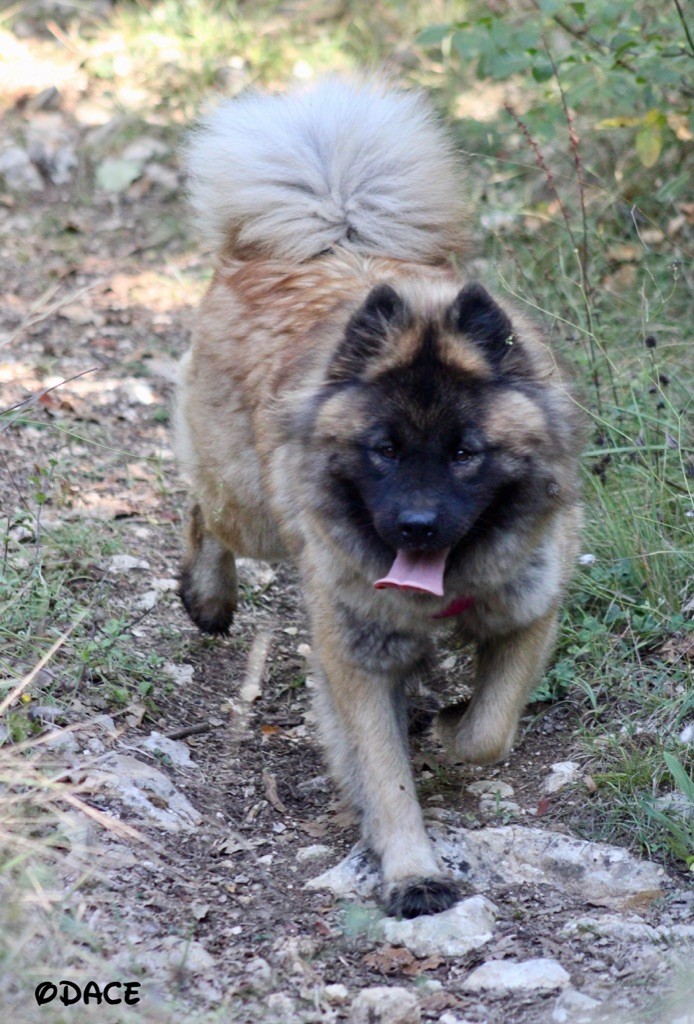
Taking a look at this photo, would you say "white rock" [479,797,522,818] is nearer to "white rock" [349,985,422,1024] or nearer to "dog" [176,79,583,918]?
"dog" [176,79,583,918]

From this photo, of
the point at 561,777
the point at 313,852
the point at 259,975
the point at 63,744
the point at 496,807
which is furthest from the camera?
the point at 561,777

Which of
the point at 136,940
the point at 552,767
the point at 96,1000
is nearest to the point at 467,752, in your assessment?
the point at 552,767

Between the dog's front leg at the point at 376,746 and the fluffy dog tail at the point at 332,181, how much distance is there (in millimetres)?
1507

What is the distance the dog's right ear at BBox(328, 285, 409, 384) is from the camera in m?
3.51

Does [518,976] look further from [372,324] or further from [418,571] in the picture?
[372,324]

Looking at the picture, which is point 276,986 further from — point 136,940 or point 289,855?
point 289,855

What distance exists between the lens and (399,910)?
136 inches

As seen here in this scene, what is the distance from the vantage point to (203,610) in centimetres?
491

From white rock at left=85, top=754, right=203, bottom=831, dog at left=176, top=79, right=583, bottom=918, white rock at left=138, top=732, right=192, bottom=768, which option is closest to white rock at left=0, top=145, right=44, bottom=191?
dog at left=176, top=79, right=583, bottom=918

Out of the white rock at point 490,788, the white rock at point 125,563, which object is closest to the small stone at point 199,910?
the white rock at point 490,788

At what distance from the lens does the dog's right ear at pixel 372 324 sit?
11.5ft

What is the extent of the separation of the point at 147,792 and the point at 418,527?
118cm

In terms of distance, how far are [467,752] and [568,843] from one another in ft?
1.36

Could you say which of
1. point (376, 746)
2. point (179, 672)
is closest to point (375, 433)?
point (376, 746)
